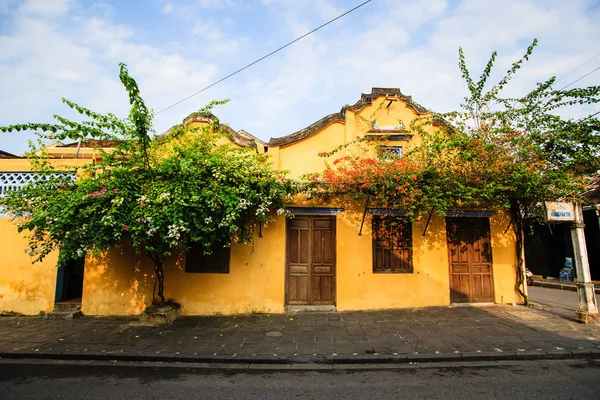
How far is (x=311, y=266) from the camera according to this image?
8.17 meters

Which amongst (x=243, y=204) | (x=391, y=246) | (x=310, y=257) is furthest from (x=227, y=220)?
(x=391, y=246)

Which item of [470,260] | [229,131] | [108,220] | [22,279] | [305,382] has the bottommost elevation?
[305,382]

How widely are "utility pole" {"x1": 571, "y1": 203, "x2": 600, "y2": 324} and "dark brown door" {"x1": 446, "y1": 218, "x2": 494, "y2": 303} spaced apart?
190 cm

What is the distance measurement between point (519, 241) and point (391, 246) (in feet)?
12.2

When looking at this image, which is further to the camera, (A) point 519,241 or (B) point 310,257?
(A) point 519,241

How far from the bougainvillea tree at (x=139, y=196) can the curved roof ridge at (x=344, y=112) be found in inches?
77.8

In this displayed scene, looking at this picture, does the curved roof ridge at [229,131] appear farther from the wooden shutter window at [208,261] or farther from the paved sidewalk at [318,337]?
the paved sidewalk at [318,337]

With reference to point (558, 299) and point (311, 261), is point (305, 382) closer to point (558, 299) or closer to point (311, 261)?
point (311, 261)

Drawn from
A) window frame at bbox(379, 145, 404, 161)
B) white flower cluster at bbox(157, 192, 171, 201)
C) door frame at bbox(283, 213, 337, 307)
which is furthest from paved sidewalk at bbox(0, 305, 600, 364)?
window frame at bbox(379, 145, 404, 161)

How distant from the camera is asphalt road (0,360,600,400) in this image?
388cm

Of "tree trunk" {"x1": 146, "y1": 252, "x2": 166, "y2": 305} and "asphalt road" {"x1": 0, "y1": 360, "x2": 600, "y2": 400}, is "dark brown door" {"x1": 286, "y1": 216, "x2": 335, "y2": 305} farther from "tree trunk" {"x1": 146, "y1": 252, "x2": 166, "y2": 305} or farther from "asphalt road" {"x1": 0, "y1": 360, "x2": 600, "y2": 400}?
"asphalt road" {"x1": 0, "y1": 360, "x2": 600, "y2": 400}

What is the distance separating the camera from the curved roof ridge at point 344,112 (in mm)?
8812

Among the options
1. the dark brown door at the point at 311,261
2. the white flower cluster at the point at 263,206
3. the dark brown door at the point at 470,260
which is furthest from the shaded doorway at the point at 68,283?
the dark brown door at the point at 470,260

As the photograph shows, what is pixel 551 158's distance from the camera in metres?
7.79
